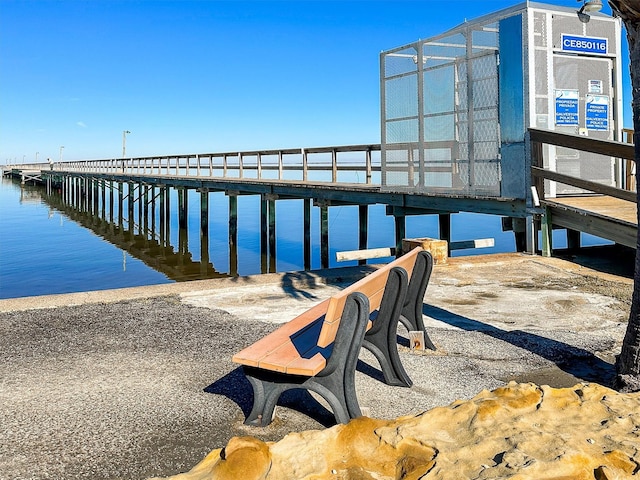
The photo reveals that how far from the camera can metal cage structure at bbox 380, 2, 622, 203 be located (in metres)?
9.63

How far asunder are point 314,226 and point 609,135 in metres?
36.9

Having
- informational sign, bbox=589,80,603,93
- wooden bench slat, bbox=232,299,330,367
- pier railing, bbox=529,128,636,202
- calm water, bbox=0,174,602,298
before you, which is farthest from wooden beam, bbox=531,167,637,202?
calm water, bbox=0,174,602,298

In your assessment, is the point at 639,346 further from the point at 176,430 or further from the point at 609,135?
the point at 609,135

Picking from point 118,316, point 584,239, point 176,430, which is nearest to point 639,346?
point 176,430

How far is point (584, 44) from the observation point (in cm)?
1045

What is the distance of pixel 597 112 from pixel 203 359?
29.3 ft

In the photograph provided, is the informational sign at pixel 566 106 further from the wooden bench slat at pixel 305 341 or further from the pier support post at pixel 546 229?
the wooden bench slat at pixel 305 341

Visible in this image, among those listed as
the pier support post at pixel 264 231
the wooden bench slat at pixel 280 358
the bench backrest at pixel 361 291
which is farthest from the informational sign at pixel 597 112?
the pier support post at pixel 264 231

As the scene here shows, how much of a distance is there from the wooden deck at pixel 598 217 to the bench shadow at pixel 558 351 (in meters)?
3.09

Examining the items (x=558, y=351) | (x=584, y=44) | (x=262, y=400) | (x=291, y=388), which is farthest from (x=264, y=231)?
(x=291, y=388)

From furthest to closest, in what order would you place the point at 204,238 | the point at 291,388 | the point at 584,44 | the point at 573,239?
the point at 204,238, the point at 573,239, the point at 584,44, the point at 291,388

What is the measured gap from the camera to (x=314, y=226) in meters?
47.4

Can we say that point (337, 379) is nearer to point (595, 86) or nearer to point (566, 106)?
point (566, 106)

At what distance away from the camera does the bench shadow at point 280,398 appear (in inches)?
144
